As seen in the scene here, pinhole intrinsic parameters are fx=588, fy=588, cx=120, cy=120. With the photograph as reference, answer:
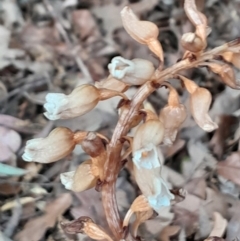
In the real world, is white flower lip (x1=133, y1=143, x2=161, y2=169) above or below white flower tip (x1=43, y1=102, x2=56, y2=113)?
below

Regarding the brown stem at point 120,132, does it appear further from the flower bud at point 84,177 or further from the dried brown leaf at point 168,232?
the dried brown leaf at point 168,232

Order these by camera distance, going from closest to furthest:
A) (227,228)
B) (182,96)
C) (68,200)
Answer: (227,228) → (68,200) → (182,96)

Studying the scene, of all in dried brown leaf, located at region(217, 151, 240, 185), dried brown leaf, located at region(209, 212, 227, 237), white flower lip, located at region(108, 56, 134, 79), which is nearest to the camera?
white flower lip, located at region(108, 56, 134, 79)

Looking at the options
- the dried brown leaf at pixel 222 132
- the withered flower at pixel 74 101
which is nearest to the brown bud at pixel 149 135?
the withered flower at pixel 74 101

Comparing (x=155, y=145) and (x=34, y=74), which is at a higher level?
(x=155, y=145)

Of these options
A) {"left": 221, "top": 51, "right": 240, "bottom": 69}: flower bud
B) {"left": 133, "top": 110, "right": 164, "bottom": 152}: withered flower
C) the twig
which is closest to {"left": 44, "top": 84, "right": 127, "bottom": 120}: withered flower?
{"left": 133, "top": 110, "right": 164, "bottom": 152}: withered flower

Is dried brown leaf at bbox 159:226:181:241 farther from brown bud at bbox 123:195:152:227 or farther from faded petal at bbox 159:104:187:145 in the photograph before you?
faded petal at bbox 159:104:187:145

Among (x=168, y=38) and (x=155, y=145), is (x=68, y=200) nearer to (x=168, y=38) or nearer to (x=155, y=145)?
(x=155, y=145)

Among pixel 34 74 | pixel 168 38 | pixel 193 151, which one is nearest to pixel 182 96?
pixel 193 151
